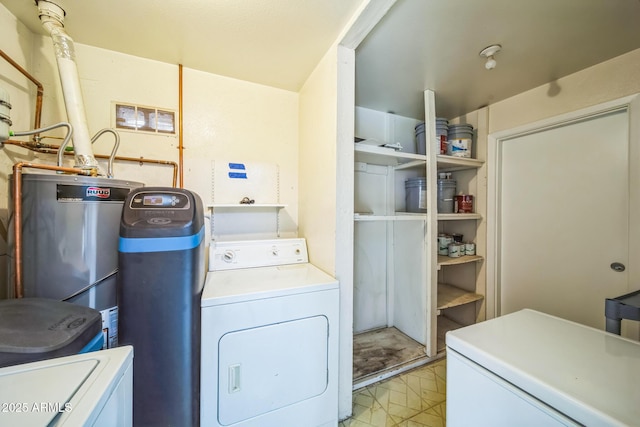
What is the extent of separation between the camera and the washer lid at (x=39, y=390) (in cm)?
40

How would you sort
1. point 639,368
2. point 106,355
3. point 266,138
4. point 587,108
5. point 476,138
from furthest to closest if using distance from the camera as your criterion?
1. point 476,138
2. point 266,138
3. point 587,108
4. point 639,368
5. point 106,355

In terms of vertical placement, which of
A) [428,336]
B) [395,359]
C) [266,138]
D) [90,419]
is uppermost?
[266,138]

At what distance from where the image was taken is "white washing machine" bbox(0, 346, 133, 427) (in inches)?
16.0

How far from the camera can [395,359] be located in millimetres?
1951

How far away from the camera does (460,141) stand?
88.8 inches

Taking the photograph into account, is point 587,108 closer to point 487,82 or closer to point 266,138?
point 487,82

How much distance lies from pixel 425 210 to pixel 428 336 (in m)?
1.14

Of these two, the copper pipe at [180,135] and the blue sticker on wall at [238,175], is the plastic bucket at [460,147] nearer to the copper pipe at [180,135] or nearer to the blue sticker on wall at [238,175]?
the blue sticker on wall at [238,175]

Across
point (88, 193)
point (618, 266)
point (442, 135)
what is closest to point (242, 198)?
point (88, 193)

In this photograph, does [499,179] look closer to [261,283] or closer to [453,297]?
[453,297]

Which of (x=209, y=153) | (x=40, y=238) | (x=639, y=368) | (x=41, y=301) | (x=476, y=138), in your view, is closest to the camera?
(x=639, y=368)

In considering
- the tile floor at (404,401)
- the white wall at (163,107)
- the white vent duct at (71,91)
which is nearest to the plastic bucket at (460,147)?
the white wall at (163,107)

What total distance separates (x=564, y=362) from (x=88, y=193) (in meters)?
2.10

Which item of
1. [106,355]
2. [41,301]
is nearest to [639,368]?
[106,355]
